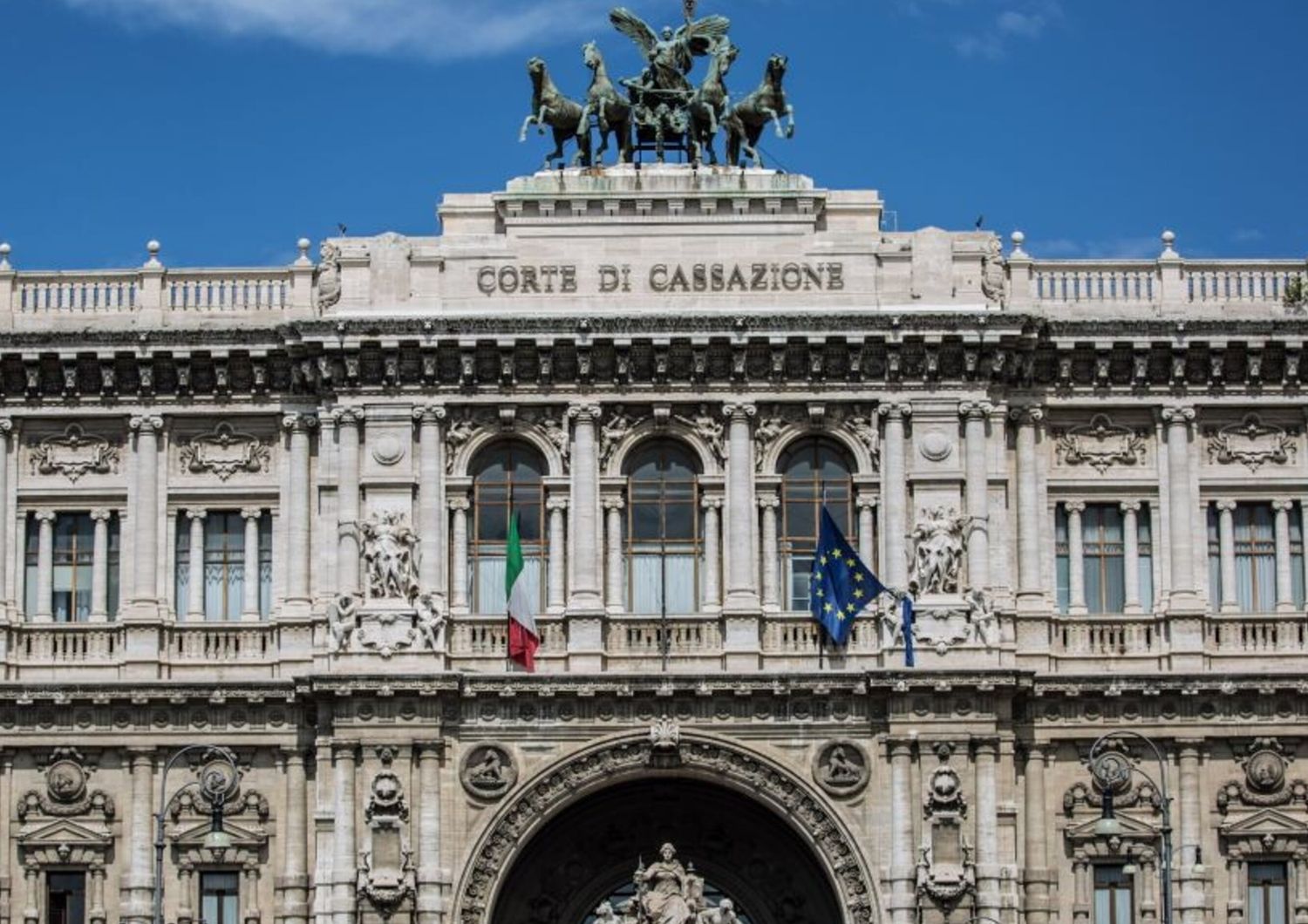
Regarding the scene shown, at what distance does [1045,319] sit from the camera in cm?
7500

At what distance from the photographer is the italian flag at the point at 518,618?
240 ft

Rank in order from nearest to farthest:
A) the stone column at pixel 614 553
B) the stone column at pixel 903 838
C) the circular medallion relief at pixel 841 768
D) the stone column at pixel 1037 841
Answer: the stone column at pixel 903 838 → the circular medallion relief at pixel 841 768 → the stone column at pixel 1037 841 → the stone column at pixel 614 553

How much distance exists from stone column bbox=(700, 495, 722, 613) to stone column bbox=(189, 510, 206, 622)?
1054cm

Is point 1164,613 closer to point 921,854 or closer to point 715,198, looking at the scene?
point 921,854

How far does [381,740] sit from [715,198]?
13.3 m

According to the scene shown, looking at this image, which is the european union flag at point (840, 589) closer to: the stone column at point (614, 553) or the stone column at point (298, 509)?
the stone column at point (614, 553)

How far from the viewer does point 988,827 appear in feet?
237

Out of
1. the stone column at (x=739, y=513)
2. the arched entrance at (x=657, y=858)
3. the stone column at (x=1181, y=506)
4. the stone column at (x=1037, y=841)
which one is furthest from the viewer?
the stone column at (x=1181, y=506)

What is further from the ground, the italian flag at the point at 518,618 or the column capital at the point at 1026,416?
the column capital at the point at 1026,416

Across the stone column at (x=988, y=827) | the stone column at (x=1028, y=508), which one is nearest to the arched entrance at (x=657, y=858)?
the stone column at (x=988, y=827)

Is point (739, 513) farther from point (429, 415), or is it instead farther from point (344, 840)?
point (344, 840)

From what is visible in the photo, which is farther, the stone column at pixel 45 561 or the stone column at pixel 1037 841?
the stone column at pixel 45 561

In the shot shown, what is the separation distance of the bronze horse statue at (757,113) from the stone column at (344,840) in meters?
15.2

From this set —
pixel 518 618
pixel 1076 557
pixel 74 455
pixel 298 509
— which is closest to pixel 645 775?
pixel 518 618
